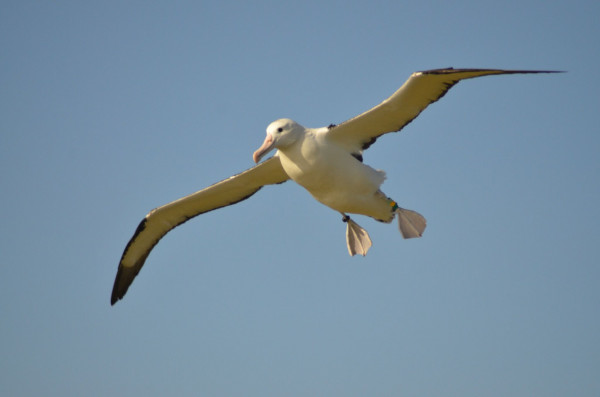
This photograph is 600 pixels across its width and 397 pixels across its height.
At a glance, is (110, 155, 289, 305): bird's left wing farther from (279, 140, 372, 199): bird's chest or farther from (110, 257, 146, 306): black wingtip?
(279, 140, 372, 199): bird's chest

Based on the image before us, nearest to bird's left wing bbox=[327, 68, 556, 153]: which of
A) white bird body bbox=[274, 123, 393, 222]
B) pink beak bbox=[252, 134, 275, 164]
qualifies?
white bird body bbox=[274, 123, 393, 222]

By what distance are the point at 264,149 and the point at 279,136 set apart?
0.30 m

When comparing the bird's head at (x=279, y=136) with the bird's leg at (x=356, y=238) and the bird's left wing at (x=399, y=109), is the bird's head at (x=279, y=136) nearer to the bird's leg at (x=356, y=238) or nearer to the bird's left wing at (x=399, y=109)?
the bird's left wing at (x=399, y=109)

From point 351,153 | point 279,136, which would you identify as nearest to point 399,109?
point 351,153

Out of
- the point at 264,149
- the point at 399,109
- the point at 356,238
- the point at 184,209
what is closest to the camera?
the point at 264,149

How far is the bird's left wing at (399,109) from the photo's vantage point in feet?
37.9

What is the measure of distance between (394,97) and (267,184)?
3.50 m

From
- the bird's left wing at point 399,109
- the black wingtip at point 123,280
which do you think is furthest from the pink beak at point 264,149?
the black wingtip at point 123,280

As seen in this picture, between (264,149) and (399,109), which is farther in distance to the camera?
(399,109)

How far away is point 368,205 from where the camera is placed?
12.8m

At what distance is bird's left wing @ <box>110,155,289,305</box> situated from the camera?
1417 centimetres

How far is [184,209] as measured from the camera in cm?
1505

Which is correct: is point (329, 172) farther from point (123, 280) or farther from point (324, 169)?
point (123, 280)

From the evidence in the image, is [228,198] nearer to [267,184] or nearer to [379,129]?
[267,184]
